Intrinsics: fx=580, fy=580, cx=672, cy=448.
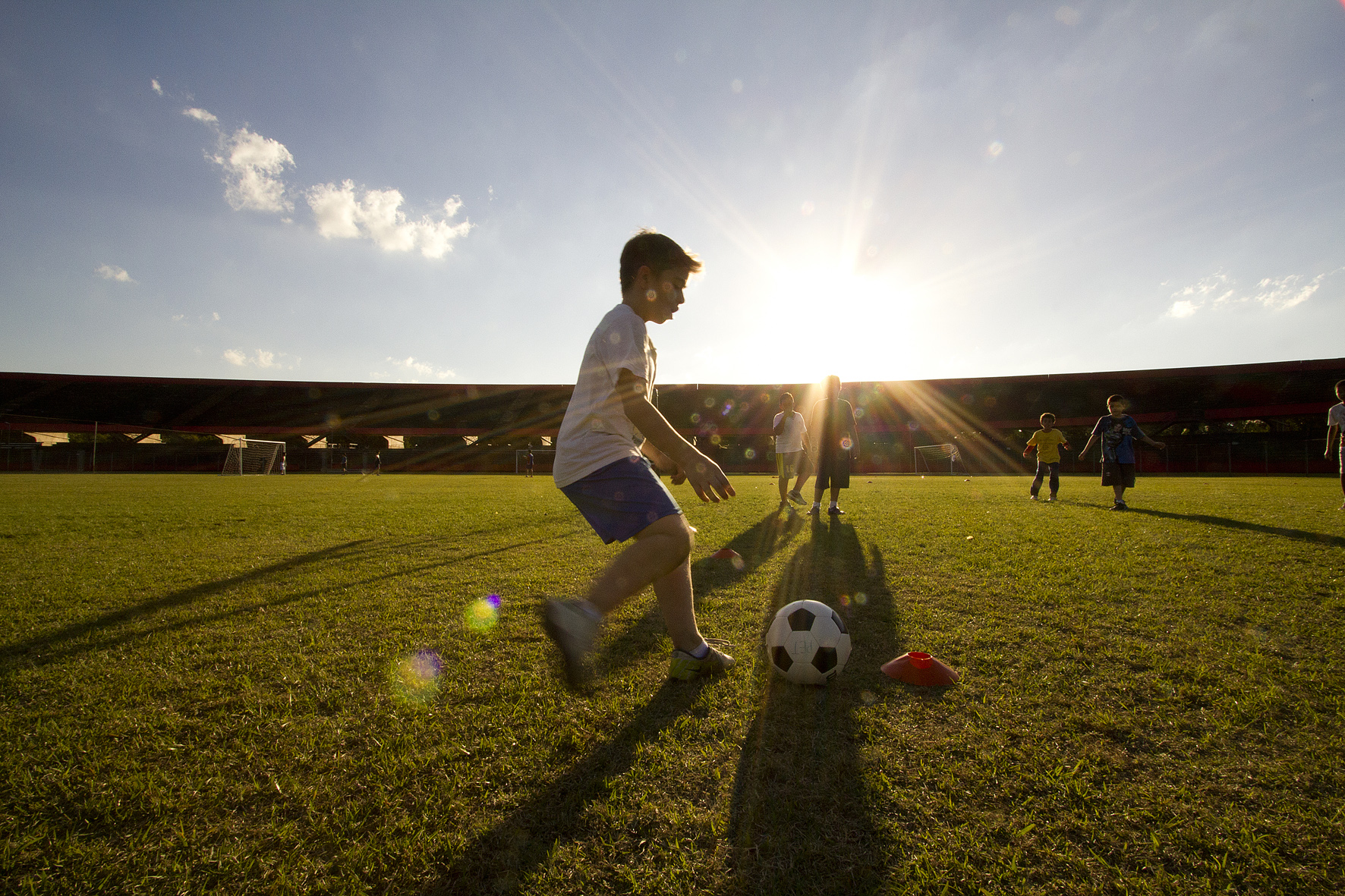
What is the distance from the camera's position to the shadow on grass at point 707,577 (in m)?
2.51

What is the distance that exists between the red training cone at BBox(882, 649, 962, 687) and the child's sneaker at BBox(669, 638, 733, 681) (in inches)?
23.6

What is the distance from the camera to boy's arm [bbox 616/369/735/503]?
6.33 ft

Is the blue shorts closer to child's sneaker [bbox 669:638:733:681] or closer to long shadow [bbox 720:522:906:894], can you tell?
child's sneaker [bbox 669:638:733:681]

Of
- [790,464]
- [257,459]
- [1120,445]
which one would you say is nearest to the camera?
[1120,445]

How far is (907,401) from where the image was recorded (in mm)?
36125

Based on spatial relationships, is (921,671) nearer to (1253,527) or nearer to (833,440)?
(833,440)

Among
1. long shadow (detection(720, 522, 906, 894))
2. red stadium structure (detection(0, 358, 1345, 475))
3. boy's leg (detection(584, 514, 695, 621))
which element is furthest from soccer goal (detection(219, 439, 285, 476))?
long shadow (detection(720, 522, 906, 894))

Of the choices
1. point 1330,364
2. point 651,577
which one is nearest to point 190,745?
point 651,577

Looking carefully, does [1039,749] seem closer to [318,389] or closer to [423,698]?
[423,698]

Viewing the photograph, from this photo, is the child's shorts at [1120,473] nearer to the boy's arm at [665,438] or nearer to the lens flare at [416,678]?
the boy's arm at [665,438]

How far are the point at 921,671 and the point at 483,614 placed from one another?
218 cm

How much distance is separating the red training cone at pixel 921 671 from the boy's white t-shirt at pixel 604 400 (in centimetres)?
125

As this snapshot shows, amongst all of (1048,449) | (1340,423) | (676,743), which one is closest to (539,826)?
(676,743)

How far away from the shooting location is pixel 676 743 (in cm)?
172
